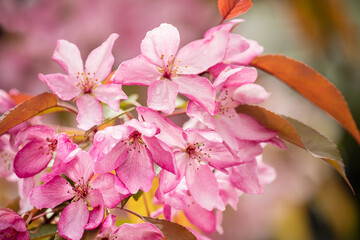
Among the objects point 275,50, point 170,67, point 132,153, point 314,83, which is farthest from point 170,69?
point 275,50

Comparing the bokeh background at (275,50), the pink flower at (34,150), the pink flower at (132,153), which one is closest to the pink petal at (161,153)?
the pink flower at (132,153)

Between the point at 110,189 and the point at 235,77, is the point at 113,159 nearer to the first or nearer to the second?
the point at 110,189

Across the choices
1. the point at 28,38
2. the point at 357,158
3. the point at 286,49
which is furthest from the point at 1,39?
the point at 357,158

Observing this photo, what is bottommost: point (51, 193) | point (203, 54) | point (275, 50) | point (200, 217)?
point (275, 50)

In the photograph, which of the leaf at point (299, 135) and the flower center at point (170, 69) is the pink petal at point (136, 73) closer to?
the flower center at point (170, 69)

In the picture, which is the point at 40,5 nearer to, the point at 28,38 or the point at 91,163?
the point at 28,38

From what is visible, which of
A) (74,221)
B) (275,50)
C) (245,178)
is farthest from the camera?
(275,50)
